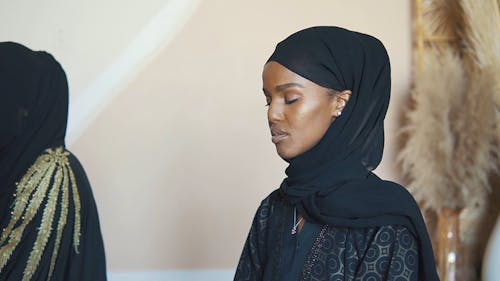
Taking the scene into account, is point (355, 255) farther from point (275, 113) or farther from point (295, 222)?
point (275, 113)

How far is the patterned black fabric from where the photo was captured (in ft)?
2.64

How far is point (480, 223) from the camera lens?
1.72m

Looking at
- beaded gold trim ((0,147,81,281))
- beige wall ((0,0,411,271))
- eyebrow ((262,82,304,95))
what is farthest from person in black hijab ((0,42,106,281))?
eyebrow ((262,82,304,95))

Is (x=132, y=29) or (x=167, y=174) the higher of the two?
(x=132, y=29)

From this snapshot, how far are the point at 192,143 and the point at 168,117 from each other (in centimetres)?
12

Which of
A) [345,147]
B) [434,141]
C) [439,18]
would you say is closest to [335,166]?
[345,147]

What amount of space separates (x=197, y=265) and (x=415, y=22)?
1124mm

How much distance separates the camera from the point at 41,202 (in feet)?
4.19

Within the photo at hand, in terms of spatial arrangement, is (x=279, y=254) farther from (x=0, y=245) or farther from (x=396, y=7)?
(x=396, y=7)

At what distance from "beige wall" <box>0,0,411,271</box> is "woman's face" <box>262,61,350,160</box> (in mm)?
957

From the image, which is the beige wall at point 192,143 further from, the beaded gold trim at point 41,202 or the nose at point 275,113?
the nose at point 275,113

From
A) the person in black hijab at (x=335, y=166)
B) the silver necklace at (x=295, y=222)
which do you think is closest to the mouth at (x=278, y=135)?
the person in black hijab at (x=335, y=166)

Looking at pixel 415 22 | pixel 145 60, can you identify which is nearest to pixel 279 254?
pixel 145 60

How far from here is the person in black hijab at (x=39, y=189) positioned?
124 cm
